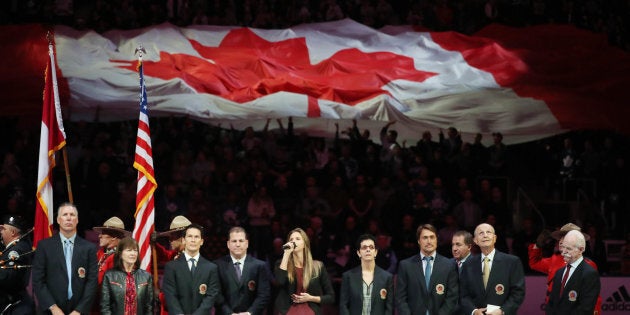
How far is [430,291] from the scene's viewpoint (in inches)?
474

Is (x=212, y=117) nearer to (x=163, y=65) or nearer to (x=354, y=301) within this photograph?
(x=163, y=65)

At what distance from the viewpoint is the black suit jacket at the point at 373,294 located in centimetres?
1202

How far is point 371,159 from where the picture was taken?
64.0 feet

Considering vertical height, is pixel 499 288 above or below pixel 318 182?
below

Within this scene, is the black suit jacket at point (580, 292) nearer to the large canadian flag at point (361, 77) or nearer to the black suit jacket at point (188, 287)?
the black suit jacket at point (188, 287)

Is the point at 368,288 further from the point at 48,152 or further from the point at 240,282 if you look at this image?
the point at 48,152

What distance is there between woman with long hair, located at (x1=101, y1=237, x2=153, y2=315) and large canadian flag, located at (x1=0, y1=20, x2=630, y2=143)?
21.5 ft

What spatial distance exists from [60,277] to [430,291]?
4.01 meters

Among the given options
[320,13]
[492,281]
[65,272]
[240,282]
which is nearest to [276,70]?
[320,13]

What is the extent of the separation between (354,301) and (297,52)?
10140 millimetres

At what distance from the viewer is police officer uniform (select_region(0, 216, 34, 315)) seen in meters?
11.5

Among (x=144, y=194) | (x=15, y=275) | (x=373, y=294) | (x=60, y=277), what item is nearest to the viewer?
(x=60, y=277)

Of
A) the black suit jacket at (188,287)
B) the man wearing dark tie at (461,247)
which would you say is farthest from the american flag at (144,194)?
the man wearing dark tie at (461,247)

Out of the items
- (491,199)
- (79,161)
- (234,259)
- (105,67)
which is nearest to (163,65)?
(105,67)
